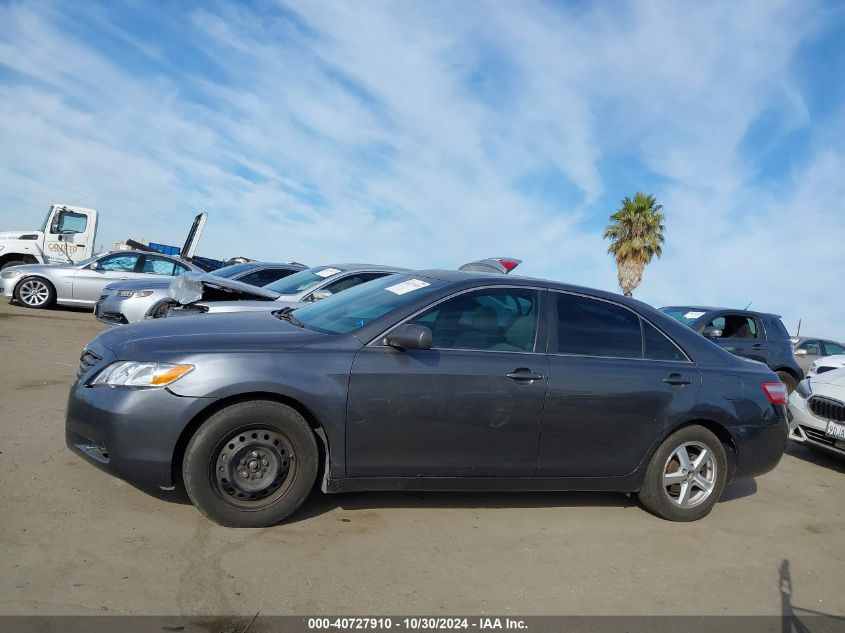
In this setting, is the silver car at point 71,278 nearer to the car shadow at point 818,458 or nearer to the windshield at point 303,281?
the windshield at point 303,281

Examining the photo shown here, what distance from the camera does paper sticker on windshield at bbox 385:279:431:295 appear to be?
4.35m

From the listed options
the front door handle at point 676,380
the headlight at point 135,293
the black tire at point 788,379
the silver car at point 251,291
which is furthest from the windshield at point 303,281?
the black tire at point 788,379

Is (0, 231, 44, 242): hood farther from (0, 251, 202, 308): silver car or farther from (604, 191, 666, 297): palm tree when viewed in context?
(604, 191, 666, 297): palm tree

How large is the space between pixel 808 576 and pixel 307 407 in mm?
3225

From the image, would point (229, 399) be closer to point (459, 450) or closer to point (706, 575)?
point (459, 450)

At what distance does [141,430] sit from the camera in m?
3.46

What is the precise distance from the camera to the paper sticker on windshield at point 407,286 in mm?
4348

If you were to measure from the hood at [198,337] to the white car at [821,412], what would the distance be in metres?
5.58

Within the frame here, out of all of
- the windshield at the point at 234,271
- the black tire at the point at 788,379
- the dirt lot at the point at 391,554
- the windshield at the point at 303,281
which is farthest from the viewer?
the windshield at the point at 234,271

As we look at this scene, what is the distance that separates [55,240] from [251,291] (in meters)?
Result: 11.8

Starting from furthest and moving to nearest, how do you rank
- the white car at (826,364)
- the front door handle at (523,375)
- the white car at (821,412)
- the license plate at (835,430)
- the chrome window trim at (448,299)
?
the white car at (826,364)
the white car at (821,412)
the license plate at (835,430)
the front door handle at (523,375)
the chrome window trim at (448,299)

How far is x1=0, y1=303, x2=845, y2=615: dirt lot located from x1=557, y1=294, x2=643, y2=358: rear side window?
1189mm

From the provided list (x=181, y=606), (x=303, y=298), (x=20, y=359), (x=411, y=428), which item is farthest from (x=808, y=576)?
(x=20, y=359)

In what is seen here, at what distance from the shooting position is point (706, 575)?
3.81m
